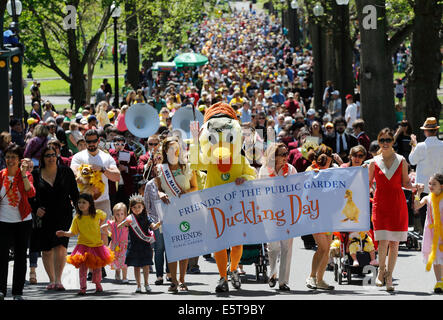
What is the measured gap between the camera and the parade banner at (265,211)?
12.1 metres

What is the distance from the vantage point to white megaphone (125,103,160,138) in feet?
62.9

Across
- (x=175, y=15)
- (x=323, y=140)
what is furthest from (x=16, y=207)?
(x=175, y=15)

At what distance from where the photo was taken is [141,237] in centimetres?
1266

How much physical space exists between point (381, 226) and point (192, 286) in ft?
7.81

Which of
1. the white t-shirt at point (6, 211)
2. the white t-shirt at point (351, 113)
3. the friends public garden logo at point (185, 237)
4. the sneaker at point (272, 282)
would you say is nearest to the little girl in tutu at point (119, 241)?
the friends public garden logo at point (185, 237)

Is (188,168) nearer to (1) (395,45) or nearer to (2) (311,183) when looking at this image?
(2) (311,183)

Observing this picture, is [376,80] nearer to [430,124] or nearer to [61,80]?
[430,124]

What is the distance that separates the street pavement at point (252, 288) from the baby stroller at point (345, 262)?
105mm

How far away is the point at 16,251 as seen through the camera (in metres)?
11.7

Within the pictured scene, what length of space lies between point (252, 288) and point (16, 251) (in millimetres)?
2767

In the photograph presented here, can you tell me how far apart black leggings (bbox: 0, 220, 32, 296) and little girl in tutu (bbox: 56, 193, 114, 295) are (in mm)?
638

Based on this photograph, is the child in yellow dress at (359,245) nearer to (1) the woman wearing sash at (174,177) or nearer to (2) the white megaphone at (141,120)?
(1) the woman wearing sash at (174,177)

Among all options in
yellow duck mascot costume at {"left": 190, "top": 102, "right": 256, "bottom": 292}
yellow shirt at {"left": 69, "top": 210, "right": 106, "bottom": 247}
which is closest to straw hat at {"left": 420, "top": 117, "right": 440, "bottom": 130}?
yellow duck mascot costume at {"left": 190, "top": 102, "right": 256, "bottom": 292}

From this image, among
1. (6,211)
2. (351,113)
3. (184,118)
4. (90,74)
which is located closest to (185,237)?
(6,211)
